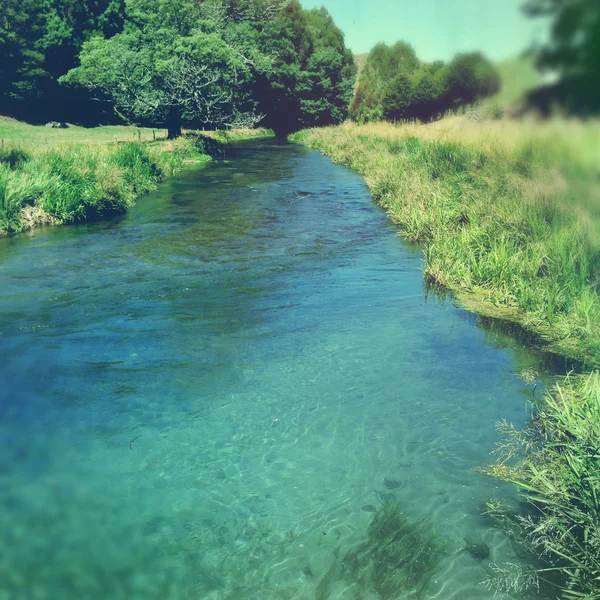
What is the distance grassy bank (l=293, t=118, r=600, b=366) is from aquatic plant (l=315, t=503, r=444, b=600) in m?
3.09

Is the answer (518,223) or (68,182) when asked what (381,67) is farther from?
(518,223)

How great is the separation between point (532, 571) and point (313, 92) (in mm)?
54563

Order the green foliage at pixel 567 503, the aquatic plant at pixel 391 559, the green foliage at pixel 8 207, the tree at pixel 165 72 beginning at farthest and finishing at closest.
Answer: the tree at pixel 165 72 < the green foliage at pixel 8 207 < the aquatic plant at pixel 391 559 < the green foliage at pixel 567 503

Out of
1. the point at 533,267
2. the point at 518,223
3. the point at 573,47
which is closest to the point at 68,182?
the point at 518,223

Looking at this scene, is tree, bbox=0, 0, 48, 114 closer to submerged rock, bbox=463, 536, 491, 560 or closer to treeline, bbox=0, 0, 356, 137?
treeline, bbox=0, 0, 356, 137

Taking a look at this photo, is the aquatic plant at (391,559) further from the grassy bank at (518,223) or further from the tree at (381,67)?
the tree at (381,67)

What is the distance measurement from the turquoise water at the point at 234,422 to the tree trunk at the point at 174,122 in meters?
22.5

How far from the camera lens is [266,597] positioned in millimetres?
4148

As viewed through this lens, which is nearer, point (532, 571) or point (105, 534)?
point (532, 571)

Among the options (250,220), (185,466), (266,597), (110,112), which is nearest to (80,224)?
(250,220)

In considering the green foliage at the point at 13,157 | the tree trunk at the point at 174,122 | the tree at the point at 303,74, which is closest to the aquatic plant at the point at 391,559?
the green foliage at the point at 13,157

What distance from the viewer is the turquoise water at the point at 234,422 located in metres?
4.50

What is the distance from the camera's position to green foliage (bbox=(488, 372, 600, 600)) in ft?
13.0

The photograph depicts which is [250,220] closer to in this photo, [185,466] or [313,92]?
[185,466]
